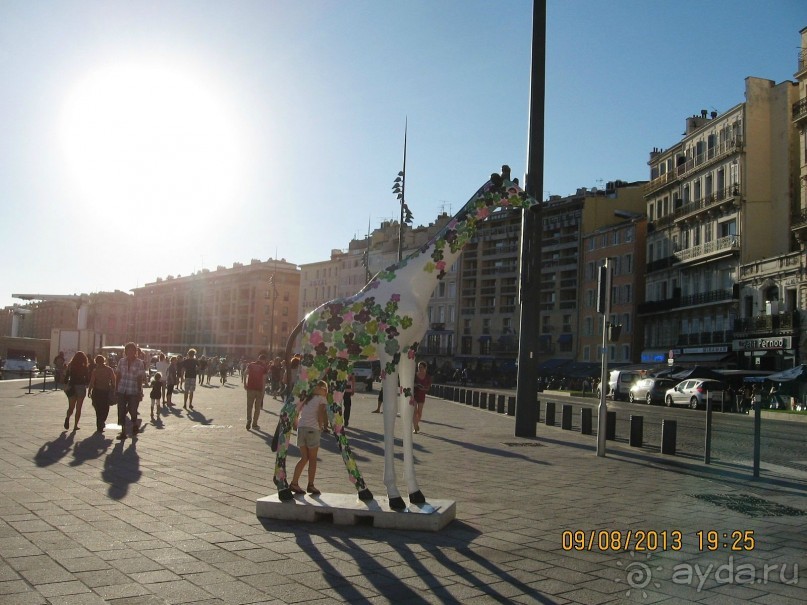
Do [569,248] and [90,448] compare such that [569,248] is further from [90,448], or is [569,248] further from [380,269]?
[90,448]

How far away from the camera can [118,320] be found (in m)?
162

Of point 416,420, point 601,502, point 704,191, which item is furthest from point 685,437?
point 704,191

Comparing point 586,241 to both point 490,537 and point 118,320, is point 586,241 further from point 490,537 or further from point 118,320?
point 118,320

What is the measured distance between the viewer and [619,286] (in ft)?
215

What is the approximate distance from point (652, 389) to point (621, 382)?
5039 mm

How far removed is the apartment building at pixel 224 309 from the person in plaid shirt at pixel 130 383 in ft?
301

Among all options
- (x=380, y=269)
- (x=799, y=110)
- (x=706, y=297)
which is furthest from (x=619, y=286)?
(x=380, y=269)

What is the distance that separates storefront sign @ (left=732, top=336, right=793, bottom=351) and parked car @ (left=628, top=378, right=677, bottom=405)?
6936 mm

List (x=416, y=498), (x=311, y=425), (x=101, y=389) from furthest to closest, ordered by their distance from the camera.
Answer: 1. (x=101, y=389)
2. (x=311, y=425)
3. (x=416, y=498)

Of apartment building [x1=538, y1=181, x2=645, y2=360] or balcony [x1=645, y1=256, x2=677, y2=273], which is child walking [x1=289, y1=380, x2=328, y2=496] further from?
apartment building [x1=538, y1=181, x2=645, y2=360]

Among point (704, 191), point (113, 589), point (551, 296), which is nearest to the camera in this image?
point (113, 589)

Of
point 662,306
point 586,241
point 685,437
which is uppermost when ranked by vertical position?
point 586,241

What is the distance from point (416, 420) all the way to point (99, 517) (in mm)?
12241

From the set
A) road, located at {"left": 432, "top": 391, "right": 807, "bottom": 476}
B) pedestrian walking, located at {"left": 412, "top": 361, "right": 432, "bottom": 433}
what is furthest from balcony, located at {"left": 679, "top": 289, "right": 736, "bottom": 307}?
pedestrian walking, located at {"left": 412, "top": 361, "right": 432, "bottom": 433}
